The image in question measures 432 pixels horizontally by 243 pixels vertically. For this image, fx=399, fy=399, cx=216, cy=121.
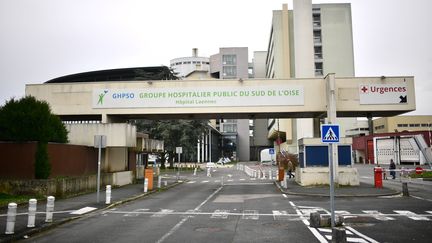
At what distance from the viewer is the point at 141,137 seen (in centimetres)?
3284

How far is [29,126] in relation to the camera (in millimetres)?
19938

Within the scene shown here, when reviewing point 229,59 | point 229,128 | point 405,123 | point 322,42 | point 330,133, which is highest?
point 229,59

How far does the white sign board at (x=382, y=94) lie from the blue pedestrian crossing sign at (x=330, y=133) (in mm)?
16729

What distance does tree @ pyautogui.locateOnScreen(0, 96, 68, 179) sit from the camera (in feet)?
64.2

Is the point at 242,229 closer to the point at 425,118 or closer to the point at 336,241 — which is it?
the point at 336,241

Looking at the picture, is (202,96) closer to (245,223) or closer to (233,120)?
(245,223)

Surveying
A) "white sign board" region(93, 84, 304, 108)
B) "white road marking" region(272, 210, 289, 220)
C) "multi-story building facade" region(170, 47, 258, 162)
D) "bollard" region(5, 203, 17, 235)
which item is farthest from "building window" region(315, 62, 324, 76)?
"bollard" region(5, 203, 17, 235)

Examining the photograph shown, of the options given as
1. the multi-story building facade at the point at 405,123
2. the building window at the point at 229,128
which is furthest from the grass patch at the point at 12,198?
the building window at the point at 229,128

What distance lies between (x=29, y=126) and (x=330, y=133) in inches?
607

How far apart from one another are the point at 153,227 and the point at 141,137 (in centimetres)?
2163

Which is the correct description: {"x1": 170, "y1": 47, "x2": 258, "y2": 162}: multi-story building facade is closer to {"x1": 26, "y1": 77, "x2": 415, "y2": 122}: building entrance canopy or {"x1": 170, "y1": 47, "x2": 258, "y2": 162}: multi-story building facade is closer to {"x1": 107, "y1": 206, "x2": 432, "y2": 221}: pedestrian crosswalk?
{"x1": 26, "y1": 77, "x2": 415, "y2": 122}: building entrance canopy

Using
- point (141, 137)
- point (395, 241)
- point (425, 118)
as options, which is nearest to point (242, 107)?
point (141, 137)

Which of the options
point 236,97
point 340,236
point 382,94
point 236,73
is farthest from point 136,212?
point 236,73

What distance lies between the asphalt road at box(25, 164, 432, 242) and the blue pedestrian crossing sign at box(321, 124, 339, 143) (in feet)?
8.09
